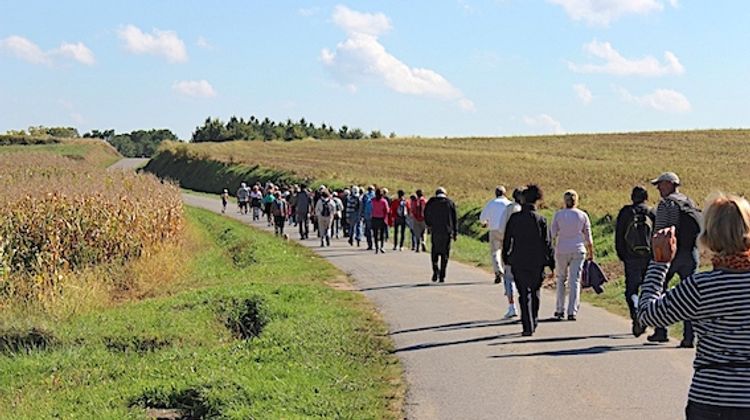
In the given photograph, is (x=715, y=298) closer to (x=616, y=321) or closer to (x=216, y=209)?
(x=616, y=321)

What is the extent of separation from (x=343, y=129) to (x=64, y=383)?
135169 millimetres

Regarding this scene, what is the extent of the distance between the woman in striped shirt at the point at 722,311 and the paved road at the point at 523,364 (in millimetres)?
3263

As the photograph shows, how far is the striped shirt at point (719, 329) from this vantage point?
4348 mm

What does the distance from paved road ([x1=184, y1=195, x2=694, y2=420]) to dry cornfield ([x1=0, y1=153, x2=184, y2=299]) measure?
621 centimetres

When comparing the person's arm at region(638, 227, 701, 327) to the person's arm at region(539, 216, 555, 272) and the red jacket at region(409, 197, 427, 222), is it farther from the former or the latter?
the red jacket at region(409, 197, 427, 222)

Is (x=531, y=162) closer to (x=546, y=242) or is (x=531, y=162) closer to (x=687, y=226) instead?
(x=546, y=242)

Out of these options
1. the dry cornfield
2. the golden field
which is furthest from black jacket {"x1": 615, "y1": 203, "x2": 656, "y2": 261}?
the golden field

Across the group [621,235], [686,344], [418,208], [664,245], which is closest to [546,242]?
[621,235]

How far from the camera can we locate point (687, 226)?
10156 mm

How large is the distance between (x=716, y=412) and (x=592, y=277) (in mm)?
8040

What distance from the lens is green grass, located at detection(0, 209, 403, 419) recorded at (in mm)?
8531

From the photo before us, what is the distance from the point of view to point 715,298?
14.4 ft

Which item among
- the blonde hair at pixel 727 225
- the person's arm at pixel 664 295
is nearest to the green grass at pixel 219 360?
the person's arm at pixel 664 295

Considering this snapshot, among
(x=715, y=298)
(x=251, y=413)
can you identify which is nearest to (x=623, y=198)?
(x=251, y=413)
